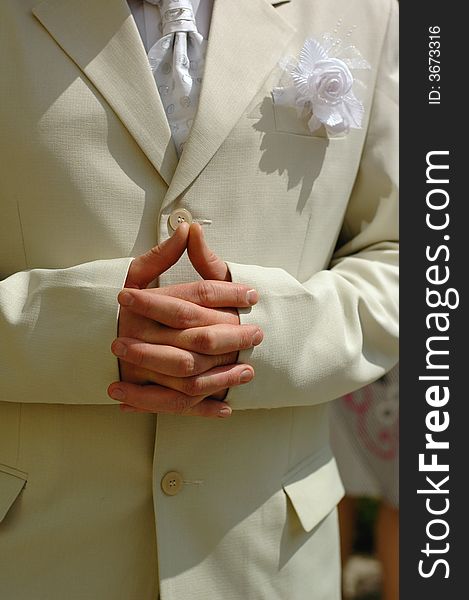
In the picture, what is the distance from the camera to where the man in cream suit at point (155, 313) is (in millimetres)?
1354

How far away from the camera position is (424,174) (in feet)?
5.57

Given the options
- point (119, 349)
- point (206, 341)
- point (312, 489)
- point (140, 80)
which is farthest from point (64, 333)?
point (312, 489)

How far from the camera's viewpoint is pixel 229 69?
1464 millimetres

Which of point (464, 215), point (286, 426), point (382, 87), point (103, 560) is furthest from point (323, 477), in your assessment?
point (382, 87)

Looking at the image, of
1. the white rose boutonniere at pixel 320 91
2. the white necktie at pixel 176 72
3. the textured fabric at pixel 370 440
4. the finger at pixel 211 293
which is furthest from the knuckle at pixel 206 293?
the textured fabric at pixel 370 440

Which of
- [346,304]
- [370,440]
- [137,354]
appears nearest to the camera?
[137,354]

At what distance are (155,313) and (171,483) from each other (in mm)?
311

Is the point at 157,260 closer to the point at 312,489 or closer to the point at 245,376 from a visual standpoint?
the point at 245,376

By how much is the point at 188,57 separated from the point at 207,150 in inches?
7.0

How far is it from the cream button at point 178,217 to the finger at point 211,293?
111mm

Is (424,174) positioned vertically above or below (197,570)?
above

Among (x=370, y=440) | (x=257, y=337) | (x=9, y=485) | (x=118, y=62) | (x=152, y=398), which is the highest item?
(x=118, y=62)

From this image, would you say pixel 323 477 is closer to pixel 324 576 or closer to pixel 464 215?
pixel 324 576

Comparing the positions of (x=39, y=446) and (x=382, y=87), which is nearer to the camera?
(x=39, y=446)
